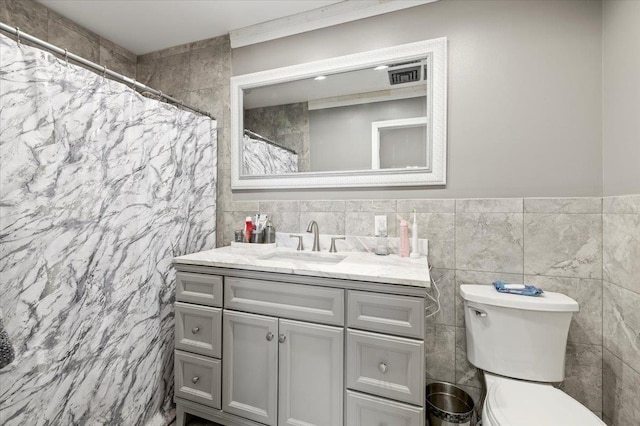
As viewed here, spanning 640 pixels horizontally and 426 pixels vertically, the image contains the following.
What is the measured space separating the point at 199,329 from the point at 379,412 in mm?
969

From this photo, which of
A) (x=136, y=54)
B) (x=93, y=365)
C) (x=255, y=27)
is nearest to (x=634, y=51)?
(x=255, y=27)

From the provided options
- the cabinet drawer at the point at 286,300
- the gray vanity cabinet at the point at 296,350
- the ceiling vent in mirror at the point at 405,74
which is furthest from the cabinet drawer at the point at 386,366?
the ceiling vent in mirror at the point at 405,74

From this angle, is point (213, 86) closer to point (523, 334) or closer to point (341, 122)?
point (341, 122)

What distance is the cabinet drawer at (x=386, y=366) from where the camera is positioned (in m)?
1.19

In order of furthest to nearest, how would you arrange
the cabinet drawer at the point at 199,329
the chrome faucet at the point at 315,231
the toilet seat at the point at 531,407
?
the chrome faucet at the point at 315,231 < the cabinet drawer at the point at 199,329 < the toilet seat at the point at 531,407

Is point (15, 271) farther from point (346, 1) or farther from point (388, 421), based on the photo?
point (346, 1)

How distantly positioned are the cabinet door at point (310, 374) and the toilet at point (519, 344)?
60cm

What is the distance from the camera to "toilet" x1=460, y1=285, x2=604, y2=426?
1.22m

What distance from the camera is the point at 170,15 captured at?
200 cm

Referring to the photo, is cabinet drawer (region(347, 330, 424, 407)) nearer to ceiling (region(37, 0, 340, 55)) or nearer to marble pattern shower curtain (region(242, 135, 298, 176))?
marble pattern shower curtain (region(242, 135, 298, 176))

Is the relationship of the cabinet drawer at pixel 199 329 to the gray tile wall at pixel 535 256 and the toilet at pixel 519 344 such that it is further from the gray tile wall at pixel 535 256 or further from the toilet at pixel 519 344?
the toilet at pixel 519 344

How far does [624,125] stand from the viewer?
4.33ft

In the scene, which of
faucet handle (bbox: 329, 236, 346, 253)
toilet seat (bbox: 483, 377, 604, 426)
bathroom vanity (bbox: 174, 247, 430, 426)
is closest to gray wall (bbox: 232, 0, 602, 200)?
faucet handle (bbox: 329, 236, 346, 253)

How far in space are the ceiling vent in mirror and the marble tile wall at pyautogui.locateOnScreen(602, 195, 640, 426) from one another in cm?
113
